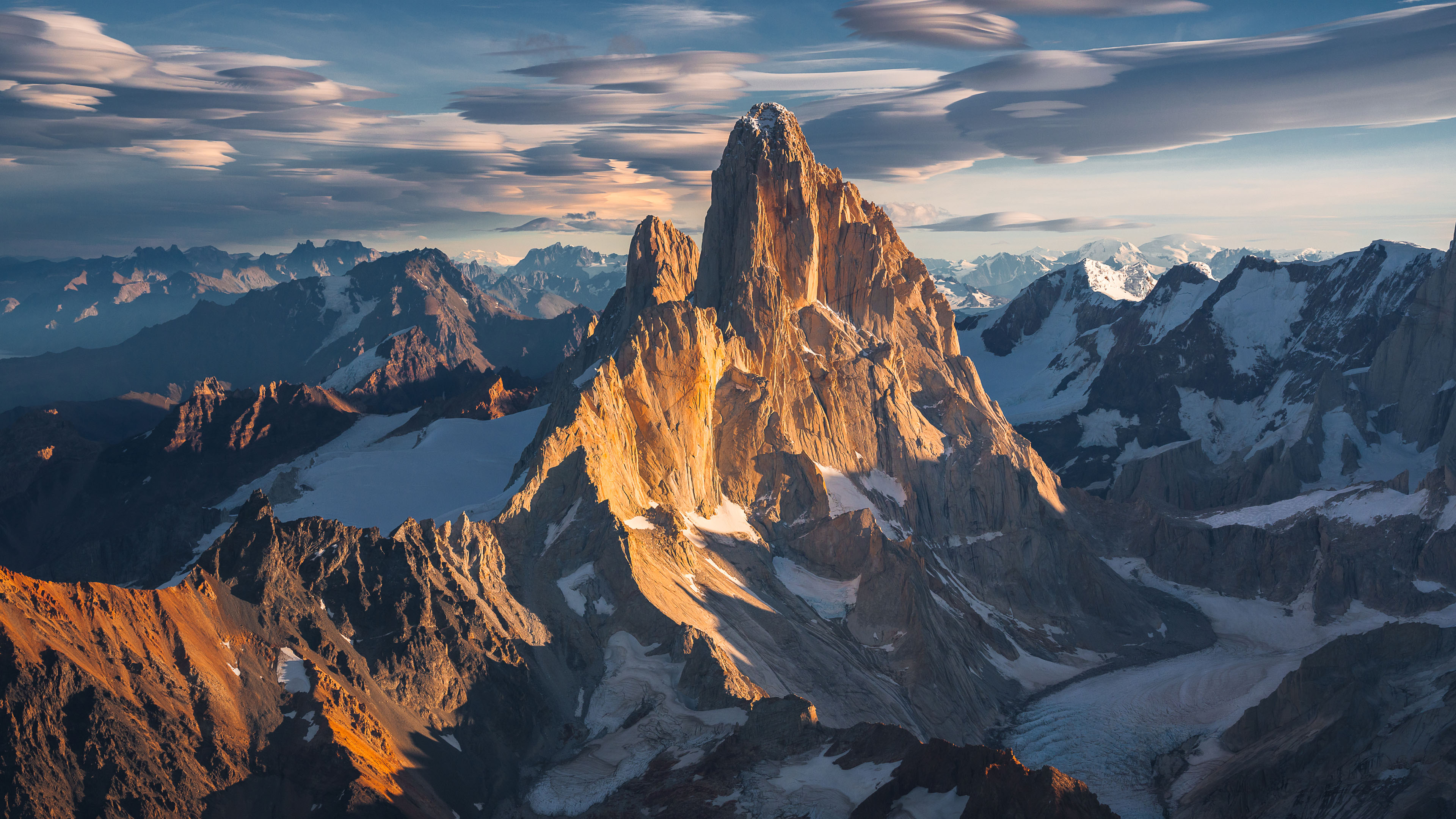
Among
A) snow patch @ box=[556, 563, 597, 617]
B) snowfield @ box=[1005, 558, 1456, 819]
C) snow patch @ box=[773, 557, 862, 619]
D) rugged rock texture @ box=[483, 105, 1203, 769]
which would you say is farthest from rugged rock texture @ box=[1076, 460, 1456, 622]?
snow patch @ box=[556, 563, 597, 617]

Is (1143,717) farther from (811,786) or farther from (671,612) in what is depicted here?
(811,786)

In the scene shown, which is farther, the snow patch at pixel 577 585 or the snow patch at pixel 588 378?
the snow patch at pixel 588 378

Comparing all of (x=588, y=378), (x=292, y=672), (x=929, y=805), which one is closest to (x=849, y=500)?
(x=588, y=378)

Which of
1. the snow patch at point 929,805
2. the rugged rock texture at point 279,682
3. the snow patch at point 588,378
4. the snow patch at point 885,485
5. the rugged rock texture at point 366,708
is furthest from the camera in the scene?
the snow patch at point 885,485

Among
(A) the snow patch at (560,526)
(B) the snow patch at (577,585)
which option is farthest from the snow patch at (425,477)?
(B) the snow patch at (577,585)

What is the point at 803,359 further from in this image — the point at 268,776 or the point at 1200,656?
the point at 268,776

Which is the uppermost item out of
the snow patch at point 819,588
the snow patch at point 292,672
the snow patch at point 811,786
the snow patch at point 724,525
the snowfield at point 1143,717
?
the snow patch at point 292,672

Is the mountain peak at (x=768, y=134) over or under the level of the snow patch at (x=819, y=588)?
over

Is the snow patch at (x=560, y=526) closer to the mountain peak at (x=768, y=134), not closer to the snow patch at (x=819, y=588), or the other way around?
the snow patch at (x=819, y=588)
